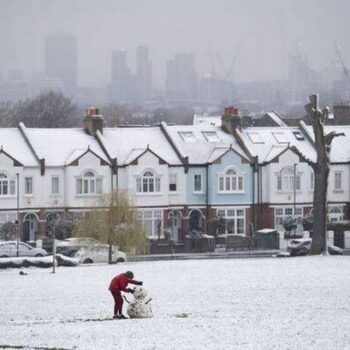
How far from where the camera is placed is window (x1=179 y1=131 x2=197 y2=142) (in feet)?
306

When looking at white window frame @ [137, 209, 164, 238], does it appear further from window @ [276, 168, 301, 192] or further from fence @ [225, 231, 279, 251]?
window @ [276, 168, 301, 192]

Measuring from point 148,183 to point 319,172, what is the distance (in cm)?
1744

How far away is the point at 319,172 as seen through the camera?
74.1 m

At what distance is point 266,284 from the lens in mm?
52469

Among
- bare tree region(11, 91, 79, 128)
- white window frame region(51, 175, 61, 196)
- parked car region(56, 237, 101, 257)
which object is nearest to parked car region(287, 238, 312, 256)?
parked car region(56, 237, 101, 257)

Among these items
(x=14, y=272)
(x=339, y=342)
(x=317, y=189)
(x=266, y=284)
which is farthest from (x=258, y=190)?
(x=339, y=342)

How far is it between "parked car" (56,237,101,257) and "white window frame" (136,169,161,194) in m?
14.0

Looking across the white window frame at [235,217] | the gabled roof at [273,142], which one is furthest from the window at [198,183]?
the gabled roof at [273,142]

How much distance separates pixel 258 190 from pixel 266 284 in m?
39.4

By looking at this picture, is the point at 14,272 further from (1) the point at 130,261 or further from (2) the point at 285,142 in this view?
(2) the point at 285,142

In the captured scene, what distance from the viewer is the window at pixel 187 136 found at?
306ft

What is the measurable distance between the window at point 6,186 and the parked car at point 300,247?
17030 mm

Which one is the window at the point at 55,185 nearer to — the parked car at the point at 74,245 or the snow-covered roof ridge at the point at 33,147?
the snow-covered roof ridge at the point at 33,147

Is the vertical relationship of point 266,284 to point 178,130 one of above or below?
below
